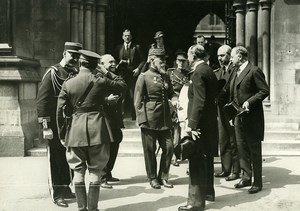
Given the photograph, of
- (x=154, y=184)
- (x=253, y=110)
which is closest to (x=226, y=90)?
(x=253, y=110)

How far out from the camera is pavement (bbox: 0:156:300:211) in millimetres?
5406

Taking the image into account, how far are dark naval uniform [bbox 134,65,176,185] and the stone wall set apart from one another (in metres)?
4.17

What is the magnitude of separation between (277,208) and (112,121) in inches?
98.5

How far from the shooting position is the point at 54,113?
18.5 feet

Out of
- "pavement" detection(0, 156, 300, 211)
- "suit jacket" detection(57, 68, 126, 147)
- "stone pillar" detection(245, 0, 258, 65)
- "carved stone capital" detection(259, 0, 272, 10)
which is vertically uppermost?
"carved stone capital" detection(259, 0, 272, 10)

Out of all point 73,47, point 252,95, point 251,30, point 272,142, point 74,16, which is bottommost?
point 272,142

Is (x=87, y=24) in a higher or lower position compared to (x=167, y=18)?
lower

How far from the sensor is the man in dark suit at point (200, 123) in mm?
5203

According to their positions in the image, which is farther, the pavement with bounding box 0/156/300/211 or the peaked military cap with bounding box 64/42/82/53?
the peaked military cap with bounding box 64/42/82/53

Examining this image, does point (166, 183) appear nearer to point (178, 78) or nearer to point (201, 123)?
point (201, 123)

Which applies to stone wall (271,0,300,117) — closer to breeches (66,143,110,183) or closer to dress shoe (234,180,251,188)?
dress shoe (234,180,251,188)

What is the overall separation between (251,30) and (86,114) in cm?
659

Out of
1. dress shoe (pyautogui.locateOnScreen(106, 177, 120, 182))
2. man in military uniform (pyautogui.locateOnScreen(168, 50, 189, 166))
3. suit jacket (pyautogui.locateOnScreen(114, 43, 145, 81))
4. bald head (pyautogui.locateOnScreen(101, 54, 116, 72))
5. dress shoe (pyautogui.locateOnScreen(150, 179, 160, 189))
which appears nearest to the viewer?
bald head (pyautogui.locateOnScreen(101, 54, 116, 72))

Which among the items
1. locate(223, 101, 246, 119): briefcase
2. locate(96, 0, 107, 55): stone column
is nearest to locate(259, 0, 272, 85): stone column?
locate(96, 0, 107, 55): stone column
